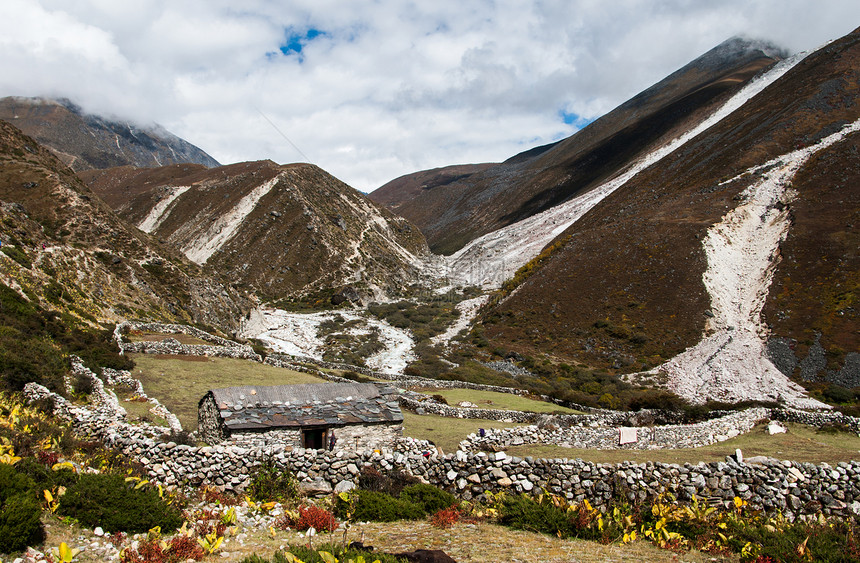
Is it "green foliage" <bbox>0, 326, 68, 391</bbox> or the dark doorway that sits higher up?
"green foliage" <bbox>0, 326, 68, 391</bbox>

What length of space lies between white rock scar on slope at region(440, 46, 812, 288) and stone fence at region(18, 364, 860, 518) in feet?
279

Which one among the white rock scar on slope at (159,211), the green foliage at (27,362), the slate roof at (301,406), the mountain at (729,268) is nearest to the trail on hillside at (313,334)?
the mountain at (729,268)

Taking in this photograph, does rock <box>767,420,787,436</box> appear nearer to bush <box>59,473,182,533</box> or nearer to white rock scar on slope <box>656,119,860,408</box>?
white rock scar on slope <box>656,119,860,408</box>

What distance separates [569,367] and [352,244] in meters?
65.0

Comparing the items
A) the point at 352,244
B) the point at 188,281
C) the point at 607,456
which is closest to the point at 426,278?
the point at 352,244

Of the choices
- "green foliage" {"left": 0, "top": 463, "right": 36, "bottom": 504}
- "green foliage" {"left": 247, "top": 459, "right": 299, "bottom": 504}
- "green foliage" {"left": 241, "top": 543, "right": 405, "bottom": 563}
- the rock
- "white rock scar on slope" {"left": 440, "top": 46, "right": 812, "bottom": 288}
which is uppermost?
"white rock scar on slope" {"left": 440, "top": 46, "right": 812, "bottom": 288}

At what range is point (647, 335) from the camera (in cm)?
4966

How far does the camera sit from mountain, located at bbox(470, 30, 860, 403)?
140 feet

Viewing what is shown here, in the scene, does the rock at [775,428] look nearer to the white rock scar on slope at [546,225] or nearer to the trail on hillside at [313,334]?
the trail on hillside at [313,334]

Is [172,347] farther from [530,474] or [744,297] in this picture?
[744,297]

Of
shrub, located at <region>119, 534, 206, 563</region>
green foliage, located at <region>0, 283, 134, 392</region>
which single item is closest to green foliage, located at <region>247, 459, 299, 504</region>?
shrub, located at <region>119, 534, 206, 563</region>

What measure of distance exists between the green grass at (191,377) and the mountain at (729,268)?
3031 cm

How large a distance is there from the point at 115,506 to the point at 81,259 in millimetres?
40607

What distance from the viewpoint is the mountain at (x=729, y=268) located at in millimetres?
42750
